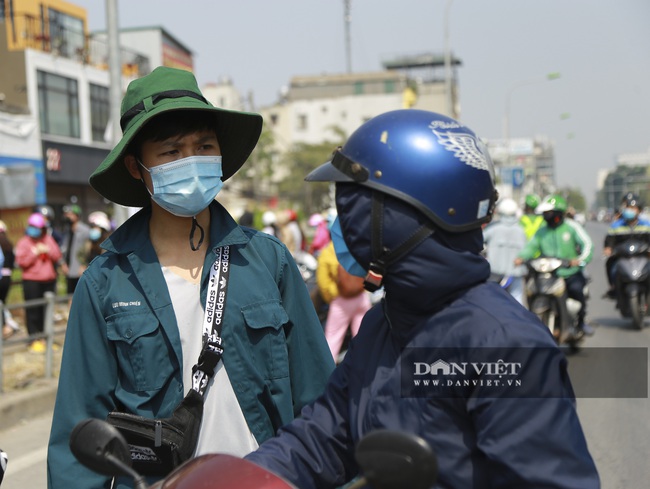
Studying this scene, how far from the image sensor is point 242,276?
260 cm

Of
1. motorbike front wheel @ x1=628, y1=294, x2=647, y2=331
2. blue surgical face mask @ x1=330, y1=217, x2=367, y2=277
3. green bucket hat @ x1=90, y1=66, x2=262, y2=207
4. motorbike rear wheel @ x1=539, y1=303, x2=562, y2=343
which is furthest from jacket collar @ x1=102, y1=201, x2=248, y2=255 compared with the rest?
motorbike front wheel @ x1=628, y1=294, x2=647, y2=331

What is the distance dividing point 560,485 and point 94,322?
4.73 ft

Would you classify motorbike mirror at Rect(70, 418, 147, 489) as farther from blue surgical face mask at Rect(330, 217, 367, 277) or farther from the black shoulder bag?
blue surgical face mask at Rect(330, 217, 367, 277)

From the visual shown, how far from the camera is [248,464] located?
1633mm

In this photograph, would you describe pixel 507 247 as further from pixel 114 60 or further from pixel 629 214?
pixel 114 60

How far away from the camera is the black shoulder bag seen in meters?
2.33

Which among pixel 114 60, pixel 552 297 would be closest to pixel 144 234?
pixel 552 297

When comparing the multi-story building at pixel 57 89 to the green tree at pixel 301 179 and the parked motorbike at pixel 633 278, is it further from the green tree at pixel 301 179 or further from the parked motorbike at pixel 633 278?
the green tree at pixel 301 179

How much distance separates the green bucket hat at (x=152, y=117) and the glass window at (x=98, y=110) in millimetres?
29682

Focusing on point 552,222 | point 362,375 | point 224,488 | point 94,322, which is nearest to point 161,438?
point 94,322

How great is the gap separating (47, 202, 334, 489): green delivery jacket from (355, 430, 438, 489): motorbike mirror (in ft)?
3.38

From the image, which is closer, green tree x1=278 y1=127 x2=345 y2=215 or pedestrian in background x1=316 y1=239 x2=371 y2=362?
pedestrian in background x1=316 y1=239 x2=371 y2=362

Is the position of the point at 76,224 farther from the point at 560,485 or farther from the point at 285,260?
the point at 560,485

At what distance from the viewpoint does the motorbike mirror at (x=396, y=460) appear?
1.44 metres
